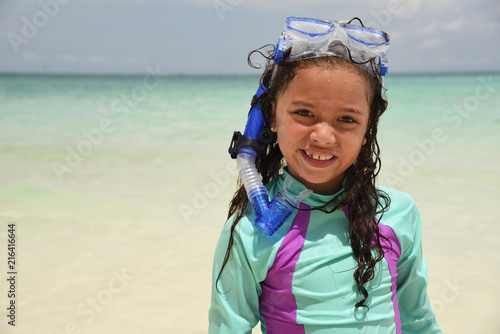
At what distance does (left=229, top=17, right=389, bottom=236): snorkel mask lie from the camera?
4.74ft

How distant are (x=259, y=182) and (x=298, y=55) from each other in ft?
1.20

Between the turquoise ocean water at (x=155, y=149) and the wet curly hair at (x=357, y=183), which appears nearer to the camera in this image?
the wet curly hair at (x=357, y=183)

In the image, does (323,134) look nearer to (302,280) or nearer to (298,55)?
(298,55)

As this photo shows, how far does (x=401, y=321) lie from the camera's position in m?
1.68

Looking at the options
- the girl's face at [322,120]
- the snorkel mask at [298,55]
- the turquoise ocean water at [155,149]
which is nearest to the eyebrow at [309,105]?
the girl's face at [322,120]

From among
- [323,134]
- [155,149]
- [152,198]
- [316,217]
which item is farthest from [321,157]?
[155,149]

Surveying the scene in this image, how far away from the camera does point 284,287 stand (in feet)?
4.76

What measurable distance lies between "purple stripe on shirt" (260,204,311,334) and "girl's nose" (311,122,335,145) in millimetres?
253

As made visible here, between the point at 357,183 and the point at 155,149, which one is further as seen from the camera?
the point at 155,149

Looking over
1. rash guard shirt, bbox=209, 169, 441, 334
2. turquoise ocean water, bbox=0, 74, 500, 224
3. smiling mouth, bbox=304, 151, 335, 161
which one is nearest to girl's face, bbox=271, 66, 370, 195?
A: smiling mouth, bbox=304, 151, 335, 161

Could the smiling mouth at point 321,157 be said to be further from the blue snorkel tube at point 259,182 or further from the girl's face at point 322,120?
the blue snorkel tube at point 259,182

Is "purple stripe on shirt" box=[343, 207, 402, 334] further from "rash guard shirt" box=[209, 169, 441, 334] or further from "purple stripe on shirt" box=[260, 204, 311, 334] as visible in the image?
"purple stripe on shirt" box=[260, 204, 311, 334]

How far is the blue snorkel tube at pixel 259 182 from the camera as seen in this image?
4.73 feet

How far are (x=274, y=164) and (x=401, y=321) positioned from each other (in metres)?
0.63
